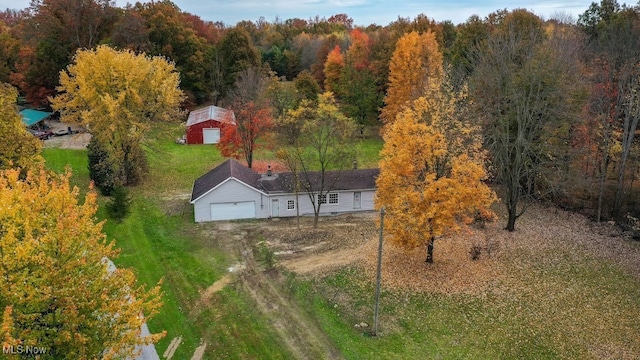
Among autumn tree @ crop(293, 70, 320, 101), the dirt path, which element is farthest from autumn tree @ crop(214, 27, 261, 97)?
the dirt path

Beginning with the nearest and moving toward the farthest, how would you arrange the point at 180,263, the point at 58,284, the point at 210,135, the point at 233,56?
the point at 58,284
the point at 180,263
the point at 210,135
the point at 233,56

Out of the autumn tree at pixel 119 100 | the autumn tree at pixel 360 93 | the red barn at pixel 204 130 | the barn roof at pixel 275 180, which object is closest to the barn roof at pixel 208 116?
the red barn at pixel 204 130

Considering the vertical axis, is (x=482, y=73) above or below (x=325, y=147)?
above

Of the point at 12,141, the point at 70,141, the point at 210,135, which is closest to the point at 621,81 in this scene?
the point at 12,141

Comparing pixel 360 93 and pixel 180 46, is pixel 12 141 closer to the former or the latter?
pixel 360 93

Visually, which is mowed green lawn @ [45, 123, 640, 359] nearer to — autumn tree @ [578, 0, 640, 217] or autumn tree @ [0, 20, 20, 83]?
autumn tree @ [578, 0, 640, 217]

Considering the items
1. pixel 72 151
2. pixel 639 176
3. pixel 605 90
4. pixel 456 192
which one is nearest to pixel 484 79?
pixel 605 90

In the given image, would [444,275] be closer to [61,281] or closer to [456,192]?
[456,192]
